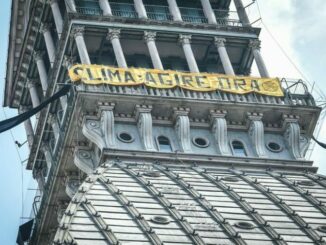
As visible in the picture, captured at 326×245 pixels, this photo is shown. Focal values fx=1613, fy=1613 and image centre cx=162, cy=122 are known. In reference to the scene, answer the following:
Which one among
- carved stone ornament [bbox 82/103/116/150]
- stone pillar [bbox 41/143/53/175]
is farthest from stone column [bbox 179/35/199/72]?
stone pillar [bbox 41/143/53/175]

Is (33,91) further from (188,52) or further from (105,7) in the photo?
(188,52)

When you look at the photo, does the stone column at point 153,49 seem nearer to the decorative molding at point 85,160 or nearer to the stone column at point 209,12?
the stone column at point 209,12

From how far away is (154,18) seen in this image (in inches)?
4562

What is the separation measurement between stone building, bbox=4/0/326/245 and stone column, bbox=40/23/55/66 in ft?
0.33

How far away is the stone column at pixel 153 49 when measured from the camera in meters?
111

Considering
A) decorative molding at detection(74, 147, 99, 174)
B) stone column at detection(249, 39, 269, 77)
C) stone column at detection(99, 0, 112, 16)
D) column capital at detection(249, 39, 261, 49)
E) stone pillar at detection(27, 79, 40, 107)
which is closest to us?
decorative molding at detection(74, 147, 99, 174)

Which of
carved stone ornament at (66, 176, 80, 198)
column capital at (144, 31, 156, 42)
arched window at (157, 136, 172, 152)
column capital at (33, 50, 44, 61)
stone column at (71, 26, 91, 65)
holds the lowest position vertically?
carved stone ornament at (66, 176, 80, 198)

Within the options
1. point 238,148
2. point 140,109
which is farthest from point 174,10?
point 238,148

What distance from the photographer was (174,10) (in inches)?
4552

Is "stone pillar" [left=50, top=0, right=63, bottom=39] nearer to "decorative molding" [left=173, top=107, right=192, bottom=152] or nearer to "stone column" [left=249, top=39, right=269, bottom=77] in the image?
"decorative molding" [left=173, top=107, right=192, bottom=152]

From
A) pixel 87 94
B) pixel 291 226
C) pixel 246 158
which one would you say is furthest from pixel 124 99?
pixel 291 226

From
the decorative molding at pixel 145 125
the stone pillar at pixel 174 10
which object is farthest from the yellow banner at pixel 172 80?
the stone pillar at pixel 174 10

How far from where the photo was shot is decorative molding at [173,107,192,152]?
10500 centimetres

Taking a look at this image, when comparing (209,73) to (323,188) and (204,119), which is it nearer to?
(204,119)
